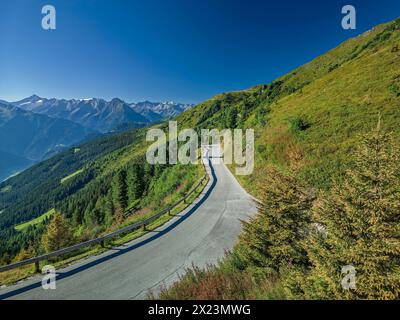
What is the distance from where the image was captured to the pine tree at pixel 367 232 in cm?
380

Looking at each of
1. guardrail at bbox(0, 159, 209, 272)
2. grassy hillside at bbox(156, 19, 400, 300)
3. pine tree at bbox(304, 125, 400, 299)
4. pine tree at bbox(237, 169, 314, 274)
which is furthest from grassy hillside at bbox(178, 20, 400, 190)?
guardrail at bbox(0, 159, 209, 272)

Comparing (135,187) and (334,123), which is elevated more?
(334,123)

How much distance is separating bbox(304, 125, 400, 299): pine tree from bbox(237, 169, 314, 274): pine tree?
1.63 meters

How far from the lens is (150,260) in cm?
1102

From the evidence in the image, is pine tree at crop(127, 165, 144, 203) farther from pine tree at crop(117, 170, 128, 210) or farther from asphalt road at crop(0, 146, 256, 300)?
asphalt road at crop(0, 146, 256, 300)

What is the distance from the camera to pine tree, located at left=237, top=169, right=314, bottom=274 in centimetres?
649

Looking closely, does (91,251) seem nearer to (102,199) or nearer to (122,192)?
(122,192)

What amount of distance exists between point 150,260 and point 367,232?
972cm

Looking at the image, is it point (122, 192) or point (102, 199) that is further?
point (102, 199)

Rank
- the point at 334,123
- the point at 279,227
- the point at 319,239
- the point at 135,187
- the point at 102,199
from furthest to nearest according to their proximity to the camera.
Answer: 1. the point at 102,199
2. the point at 135,187
3. the point at 334,123
4. the point at 279,227
5. the point at 319,239

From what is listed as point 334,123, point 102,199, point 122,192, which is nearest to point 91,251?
point 334,123

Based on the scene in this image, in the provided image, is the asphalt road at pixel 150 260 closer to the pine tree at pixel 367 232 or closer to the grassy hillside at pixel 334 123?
the grassy hillside at pixel 334 123

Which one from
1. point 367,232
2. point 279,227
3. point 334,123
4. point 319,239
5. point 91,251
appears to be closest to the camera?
point 367,232
